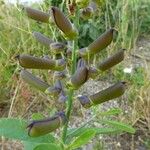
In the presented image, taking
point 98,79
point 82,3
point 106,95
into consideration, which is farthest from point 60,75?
point 98,79

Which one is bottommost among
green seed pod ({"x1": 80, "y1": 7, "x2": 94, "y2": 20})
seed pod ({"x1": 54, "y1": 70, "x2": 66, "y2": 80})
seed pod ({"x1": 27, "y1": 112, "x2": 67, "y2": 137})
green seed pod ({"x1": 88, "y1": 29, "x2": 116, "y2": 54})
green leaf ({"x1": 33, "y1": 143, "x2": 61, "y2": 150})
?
green leaf ({"x1": 33, "y1": 143, "x2": 61, "y2": 150})

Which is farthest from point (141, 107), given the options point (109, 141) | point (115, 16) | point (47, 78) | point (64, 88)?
point (64, 88)

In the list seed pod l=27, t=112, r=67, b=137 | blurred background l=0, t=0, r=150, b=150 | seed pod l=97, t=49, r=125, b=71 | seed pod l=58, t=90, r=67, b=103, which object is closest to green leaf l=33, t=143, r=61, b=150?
seed pod l=27, t=112, r=67, b=137

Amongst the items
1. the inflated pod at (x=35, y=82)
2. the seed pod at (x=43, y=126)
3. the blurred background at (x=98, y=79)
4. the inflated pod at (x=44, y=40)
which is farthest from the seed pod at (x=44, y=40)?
the blurred background at (x=98, y=79)

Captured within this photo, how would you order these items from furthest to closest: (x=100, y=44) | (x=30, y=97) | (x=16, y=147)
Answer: (x=30, y=97), (x=16, y=147), (x=100, y=44)

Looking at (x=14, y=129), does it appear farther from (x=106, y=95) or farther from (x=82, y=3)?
(x=82, y=3)

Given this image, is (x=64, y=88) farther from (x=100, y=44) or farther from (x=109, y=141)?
(x=109, y=141)

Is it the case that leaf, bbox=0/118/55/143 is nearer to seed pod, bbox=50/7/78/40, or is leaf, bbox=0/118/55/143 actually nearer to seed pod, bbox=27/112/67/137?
seed pod, bbox=27/112/67/137
